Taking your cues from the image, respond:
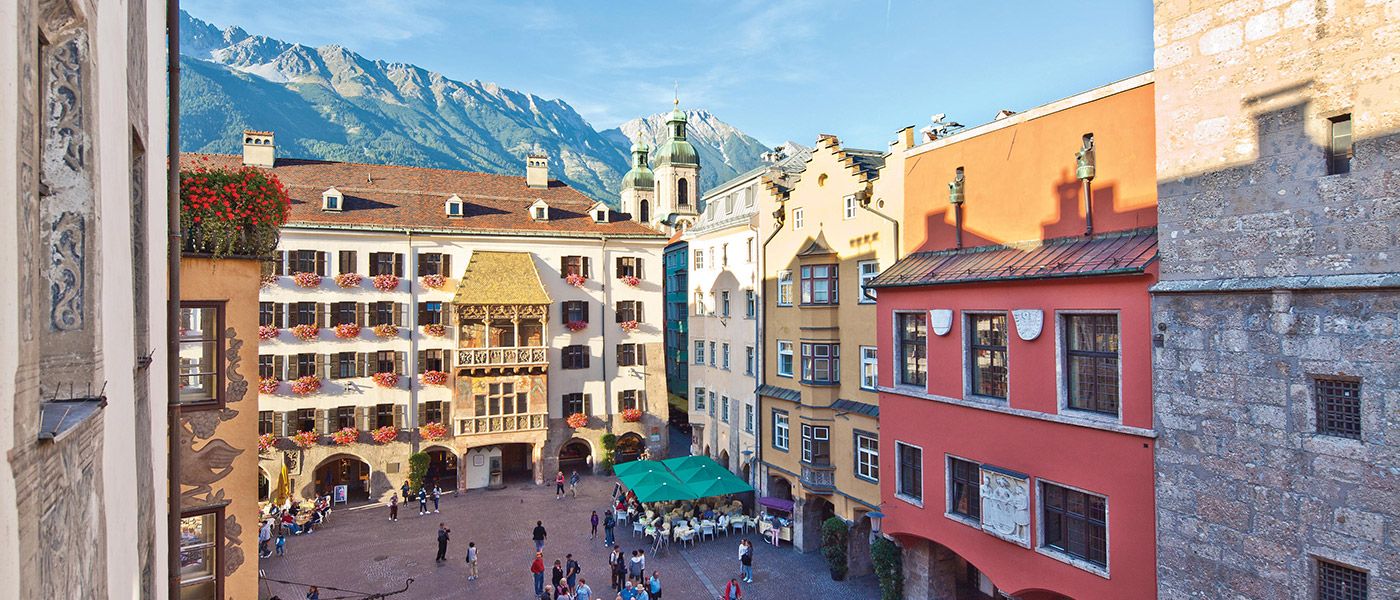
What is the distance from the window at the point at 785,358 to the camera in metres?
29.9

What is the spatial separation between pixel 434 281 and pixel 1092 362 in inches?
1244

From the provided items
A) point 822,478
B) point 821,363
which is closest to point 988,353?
point 821,363

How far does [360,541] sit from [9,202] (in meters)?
32.1

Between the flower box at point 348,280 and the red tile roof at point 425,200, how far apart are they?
2472mm

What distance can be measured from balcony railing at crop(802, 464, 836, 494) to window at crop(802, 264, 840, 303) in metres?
6.22

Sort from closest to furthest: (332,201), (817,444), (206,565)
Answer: (206,565), (817,444), (332,201)

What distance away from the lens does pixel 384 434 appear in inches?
1431

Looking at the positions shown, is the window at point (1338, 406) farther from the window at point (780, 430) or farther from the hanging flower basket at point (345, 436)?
the hanging flower basket at point (345, 436)

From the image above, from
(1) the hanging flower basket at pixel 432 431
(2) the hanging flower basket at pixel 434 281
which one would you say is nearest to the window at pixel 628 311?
(2) the hanging flower basket at pixel 434 281

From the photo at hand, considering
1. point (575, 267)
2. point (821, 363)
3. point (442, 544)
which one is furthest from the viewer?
point (575, 267)

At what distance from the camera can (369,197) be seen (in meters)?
39.1

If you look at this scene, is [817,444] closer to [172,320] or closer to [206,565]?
[206,565]

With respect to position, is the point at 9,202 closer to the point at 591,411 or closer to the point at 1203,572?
the point at 1203,572

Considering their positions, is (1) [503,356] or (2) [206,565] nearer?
(2) [206,565]
